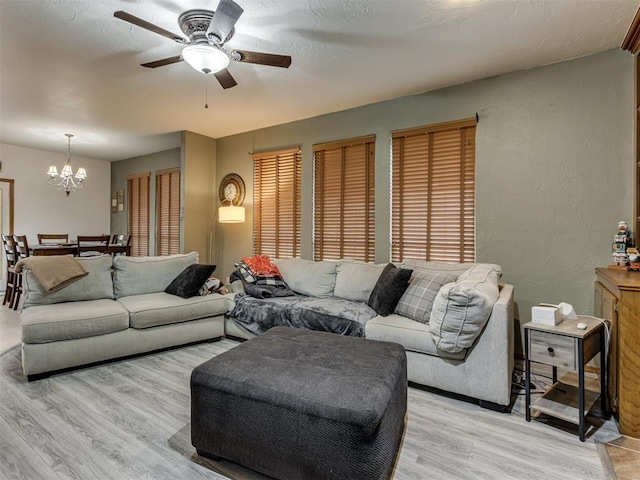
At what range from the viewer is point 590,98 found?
3.01m

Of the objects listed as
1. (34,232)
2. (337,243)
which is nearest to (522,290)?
(337,243)

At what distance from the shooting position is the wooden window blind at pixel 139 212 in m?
7.04

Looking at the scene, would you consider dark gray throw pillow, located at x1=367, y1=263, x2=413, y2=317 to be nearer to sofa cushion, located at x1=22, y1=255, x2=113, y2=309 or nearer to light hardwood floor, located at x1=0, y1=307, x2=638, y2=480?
light hardwood floor, located at x1=0, y1=307, x2=638, y2=480

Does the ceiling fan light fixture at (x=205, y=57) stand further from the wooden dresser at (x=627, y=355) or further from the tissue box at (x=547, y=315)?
the wooden dresser at (x=627, y=355)

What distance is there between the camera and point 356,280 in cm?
368

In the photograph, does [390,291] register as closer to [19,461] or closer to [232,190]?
[19,461]

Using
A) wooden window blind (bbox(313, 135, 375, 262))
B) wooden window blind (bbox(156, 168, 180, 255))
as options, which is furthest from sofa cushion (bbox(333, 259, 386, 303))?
wooden window blind (bbox(156, 168, 180, 255))

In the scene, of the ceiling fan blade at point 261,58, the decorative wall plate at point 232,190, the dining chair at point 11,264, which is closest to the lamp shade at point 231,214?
the decorative wall plate at point 232,190

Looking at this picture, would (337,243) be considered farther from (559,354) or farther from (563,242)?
(559,354)

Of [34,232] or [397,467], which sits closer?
[397,467]

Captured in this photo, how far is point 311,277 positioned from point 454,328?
1.96 m

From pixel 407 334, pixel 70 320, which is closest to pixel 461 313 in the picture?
pixel 407 334

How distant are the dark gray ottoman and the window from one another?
6.85ft

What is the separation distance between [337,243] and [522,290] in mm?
2131
